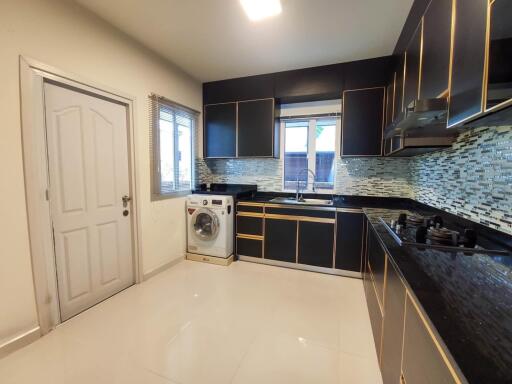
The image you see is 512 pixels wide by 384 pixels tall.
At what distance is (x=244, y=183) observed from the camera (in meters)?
3.77

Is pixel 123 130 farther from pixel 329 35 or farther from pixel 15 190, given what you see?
pixel 329 35

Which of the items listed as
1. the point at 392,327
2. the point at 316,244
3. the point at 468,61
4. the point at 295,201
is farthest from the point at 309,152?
the point at 392,327

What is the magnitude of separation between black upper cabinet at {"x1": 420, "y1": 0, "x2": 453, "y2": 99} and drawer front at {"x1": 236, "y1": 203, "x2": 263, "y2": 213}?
6.94 ft

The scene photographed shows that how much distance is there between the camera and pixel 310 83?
301cm

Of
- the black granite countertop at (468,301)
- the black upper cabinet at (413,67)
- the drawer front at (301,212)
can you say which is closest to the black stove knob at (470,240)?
the black granite countertop at (468,301)

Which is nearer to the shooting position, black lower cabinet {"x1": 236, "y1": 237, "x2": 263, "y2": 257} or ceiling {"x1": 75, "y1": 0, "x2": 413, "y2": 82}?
ceiling {"x1": 75, "y1": 0, "x2": 413, "y2": 82}

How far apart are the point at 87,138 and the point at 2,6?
926 mm

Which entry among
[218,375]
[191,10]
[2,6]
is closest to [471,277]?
[218,375]

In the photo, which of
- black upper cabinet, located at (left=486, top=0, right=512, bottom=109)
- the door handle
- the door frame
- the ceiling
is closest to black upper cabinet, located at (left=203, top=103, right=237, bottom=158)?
the ceiling

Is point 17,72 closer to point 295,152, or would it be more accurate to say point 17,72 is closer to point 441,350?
point 441,350

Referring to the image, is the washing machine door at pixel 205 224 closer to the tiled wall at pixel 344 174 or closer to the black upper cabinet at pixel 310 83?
the tiled wall at pixel 344 174

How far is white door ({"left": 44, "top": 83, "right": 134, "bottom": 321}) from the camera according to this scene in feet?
6.09

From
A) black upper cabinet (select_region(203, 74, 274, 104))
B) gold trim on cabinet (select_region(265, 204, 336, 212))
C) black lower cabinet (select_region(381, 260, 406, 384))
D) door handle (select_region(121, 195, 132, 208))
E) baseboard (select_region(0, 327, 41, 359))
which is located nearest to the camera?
black lower cabinet (select_region(381, 260, 406, 384))

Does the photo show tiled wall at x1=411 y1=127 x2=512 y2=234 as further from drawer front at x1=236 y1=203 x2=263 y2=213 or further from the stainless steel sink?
drawer front at x1=236 y1=203 x2=263 y2=213
